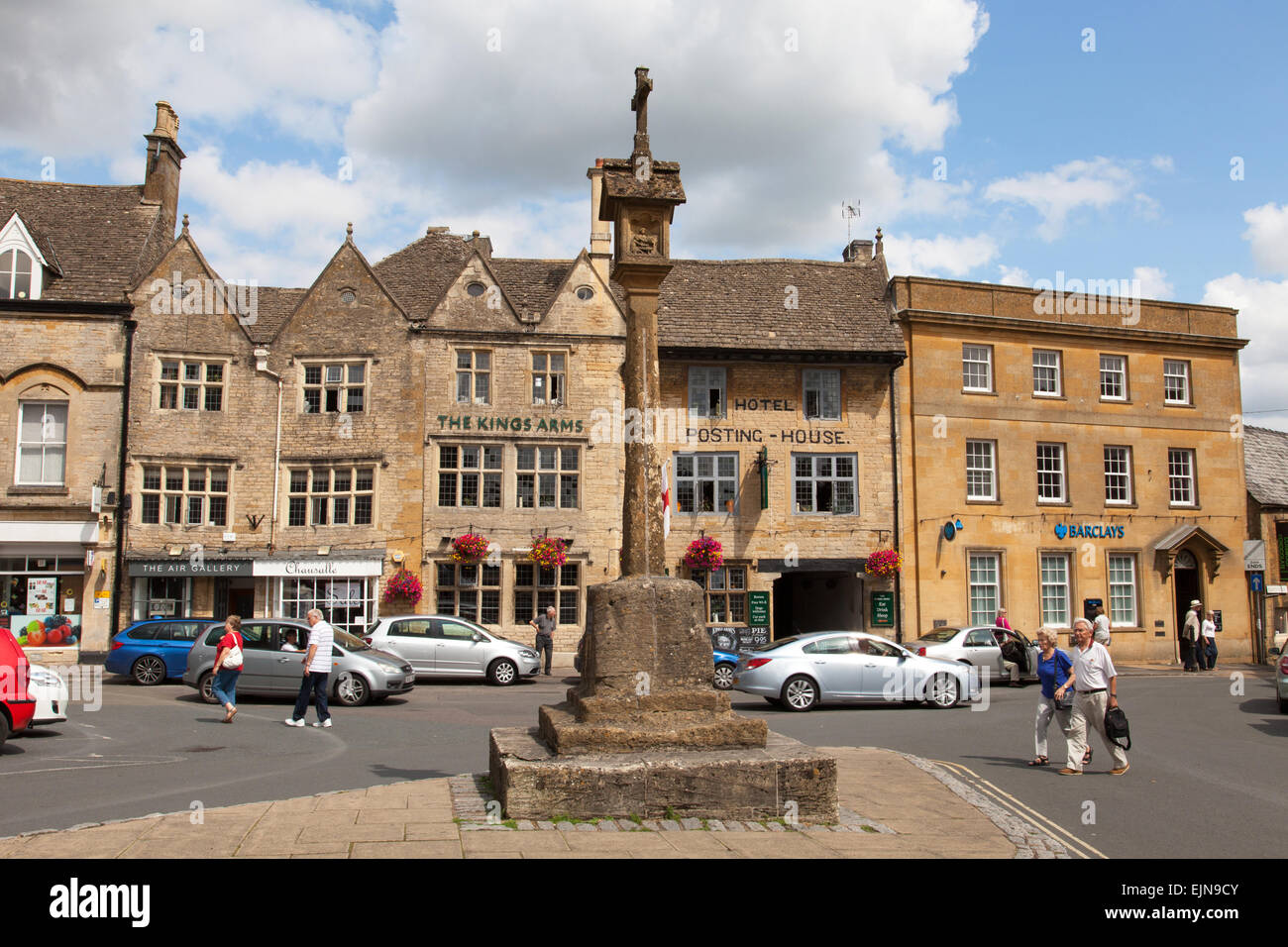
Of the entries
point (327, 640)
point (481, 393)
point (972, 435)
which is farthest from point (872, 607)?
point (327, 640)

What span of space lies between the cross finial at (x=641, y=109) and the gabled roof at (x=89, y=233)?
860 inches

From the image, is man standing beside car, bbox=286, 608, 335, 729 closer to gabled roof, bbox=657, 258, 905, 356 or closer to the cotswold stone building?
the cotswold stone building

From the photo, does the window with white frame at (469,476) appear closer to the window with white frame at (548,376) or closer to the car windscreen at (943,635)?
the window with white frame at (548,376)

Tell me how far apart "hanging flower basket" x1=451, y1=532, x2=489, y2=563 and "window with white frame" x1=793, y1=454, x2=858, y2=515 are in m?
8.61

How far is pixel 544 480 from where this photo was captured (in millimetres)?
27531

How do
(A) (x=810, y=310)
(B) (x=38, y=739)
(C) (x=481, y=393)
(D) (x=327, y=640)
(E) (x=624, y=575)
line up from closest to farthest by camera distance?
(E) (x=624, y=575) < (B) (x=38, y=739) < (D) (x=327, y=640) < (C) (x=481, y=393) < (A) (x=810, y=310)

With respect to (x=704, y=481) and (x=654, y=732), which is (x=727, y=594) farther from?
(x=654, y=732)

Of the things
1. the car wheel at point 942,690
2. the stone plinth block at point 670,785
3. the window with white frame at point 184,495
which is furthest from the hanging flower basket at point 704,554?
the stone plinth block at point 670,785

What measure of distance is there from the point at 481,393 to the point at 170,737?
51.1ft

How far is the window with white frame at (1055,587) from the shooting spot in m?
29.3

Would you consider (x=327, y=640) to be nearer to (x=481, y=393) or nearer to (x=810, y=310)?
(x=481, y=393)

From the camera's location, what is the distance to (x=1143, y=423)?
30672mm

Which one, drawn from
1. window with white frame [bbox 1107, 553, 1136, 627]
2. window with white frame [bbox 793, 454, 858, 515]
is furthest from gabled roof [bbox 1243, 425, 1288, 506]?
window with white frame [bbox 793, 454, 858, 515]

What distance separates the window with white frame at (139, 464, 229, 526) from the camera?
26328 millimetres
